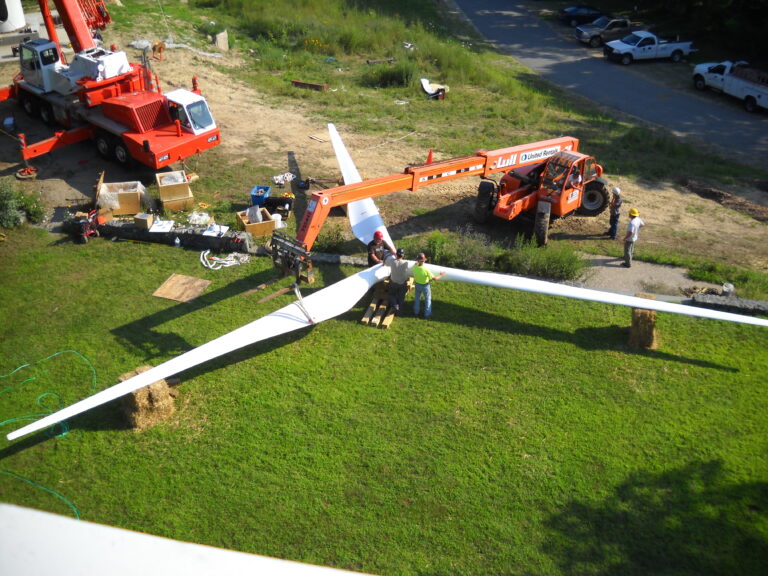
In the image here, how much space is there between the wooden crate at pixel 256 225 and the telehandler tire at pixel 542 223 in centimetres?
673

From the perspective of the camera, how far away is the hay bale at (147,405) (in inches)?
412

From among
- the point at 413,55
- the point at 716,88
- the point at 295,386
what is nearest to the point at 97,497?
the point at 295,386

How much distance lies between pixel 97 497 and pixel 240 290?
18.9 ft

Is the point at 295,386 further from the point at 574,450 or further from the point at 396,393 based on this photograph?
the point at 574,450

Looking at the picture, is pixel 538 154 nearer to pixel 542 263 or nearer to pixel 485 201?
pixel 485 201

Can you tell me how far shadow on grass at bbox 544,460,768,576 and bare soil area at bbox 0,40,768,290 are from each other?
6007 millimetres

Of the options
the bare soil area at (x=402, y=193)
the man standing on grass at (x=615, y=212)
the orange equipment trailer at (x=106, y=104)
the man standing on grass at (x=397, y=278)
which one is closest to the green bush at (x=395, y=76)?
the bare soil area at (x=402, y=193)

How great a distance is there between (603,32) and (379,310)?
29864 millimetres

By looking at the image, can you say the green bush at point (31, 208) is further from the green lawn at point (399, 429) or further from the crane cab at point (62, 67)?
the crane cab at point (62, 67)

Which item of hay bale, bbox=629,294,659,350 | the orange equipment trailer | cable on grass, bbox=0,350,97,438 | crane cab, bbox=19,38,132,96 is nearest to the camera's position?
cable on grass, bbox=0,350,97,438

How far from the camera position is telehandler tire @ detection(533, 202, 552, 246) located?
51.9ft

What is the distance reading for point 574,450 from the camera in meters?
10.4

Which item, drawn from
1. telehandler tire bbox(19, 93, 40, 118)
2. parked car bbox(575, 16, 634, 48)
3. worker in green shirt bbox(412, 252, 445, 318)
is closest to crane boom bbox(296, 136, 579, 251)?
worker in green shirt bbox(412, 252, 445, 318)

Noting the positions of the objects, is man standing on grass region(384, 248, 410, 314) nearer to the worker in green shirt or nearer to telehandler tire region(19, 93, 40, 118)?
the worker in green shirt
